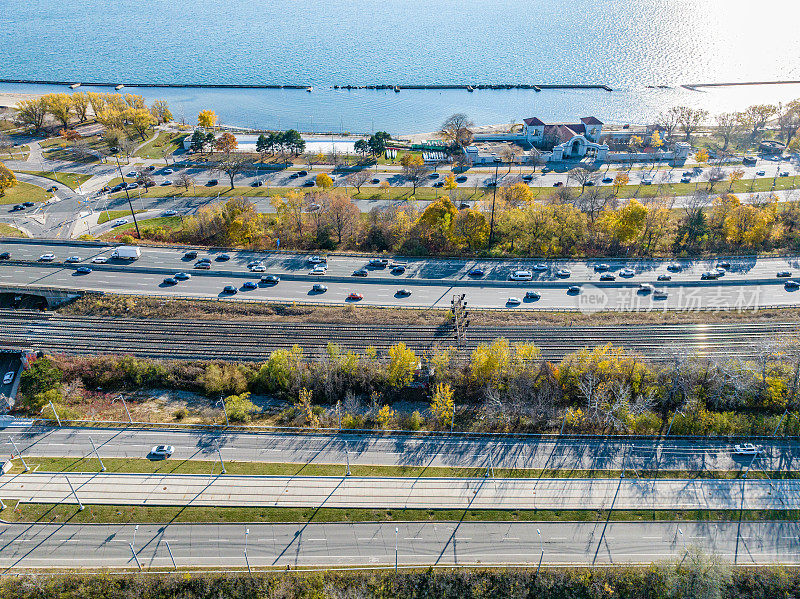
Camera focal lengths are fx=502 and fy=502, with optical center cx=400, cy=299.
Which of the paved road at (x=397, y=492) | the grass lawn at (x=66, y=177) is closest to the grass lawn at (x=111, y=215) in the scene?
the grass lawn at (x=66, y=177)

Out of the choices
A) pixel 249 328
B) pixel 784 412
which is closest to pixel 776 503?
pixel 784 412

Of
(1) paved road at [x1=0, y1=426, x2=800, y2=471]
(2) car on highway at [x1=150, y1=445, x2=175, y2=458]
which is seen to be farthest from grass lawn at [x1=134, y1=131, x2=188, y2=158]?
(2) car on highway at [x1=150, y1=445, x2=175, y2=458]

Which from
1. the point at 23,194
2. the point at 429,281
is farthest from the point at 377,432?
the point at 23,194

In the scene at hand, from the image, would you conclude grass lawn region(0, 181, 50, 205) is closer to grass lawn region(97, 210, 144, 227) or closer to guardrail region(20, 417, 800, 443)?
grass lawn region(97, 210, 144, 227)

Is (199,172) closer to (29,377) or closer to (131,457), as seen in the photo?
(29,377)

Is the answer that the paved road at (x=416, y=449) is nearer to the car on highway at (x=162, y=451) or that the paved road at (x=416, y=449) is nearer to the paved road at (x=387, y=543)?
the car on highway at (x=162, y=451)

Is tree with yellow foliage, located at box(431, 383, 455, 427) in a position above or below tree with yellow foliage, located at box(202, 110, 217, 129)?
below
